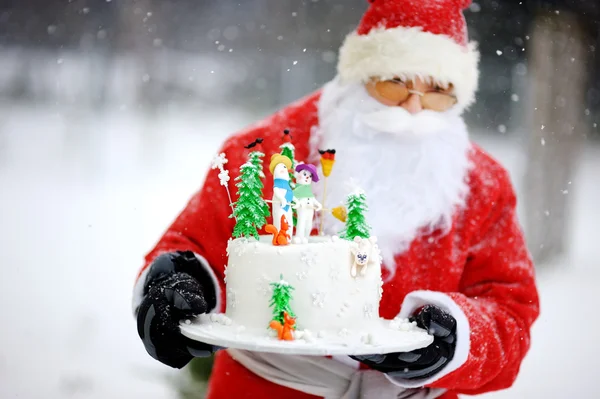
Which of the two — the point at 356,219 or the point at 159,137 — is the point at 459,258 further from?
the point at 159,137

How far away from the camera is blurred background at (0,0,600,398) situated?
3.11 m

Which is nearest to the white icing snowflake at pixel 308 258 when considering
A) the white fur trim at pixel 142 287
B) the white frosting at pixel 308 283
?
the white frosting at pixel 308 283

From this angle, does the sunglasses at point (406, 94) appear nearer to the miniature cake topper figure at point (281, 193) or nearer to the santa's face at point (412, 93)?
the santa's face at point (412, 93)

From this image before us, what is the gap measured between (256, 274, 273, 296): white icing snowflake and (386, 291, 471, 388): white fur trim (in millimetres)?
283

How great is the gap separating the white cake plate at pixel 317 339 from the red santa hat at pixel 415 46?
1.55 feet

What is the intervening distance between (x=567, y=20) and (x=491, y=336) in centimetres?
220

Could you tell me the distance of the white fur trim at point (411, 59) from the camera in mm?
1355

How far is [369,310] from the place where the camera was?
115cm

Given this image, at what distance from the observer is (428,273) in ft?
4.63

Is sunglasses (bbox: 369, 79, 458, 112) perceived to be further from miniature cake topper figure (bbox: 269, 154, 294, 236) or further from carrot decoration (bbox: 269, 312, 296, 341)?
carrot decoration (bbox: 269, 312, 296, 341)

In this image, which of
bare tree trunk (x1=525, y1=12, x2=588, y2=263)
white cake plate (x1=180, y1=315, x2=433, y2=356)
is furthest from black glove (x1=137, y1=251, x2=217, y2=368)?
bare tree trunk (x1=525, y1=12, x2=588, y2=263)

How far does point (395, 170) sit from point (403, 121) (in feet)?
0.33

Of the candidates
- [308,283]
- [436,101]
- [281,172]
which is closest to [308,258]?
[308,283]

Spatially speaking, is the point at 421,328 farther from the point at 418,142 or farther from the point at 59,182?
the point at 59,182
